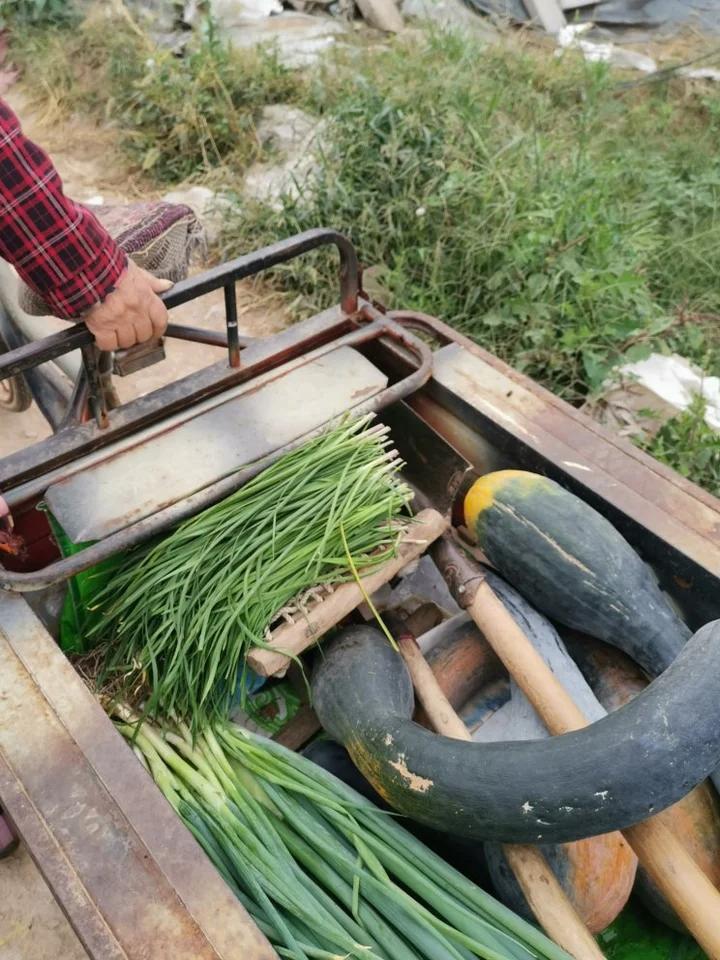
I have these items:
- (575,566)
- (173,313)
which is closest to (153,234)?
(173,313)

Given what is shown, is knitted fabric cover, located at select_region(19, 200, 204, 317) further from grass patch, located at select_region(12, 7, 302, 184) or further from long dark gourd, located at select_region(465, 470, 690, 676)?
grass patch, located at select_region(12, 7, 302, 184)

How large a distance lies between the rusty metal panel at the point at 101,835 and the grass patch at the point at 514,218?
271 cm

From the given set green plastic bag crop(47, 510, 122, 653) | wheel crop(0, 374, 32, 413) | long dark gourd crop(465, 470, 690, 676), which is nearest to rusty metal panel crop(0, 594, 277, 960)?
green plastic bag crop(47, 510, 122, 653)

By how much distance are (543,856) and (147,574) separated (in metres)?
1.02

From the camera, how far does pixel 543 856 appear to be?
1.56 m

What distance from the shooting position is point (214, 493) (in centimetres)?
178

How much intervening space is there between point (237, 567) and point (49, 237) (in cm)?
87

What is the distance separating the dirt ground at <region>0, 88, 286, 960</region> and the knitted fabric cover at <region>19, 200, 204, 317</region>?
1.26 metres

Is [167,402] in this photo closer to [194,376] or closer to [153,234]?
[194,376]

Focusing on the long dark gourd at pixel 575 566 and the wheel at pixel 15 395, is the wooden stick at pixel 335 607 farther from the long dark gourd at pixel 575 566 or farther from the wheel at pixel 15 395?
the wheel at pixel 15 395

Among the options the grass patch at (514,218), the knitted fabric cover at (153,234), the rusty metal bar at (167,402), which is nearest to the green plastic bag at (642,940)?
the rusty metal bar at (167,402)

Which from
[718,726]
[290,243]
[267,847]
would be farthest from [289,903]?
[290,243]

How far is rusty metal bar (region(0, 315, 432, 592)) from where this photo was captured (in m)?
1.56

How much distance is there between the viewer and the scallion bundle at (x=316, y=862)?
1.37m
